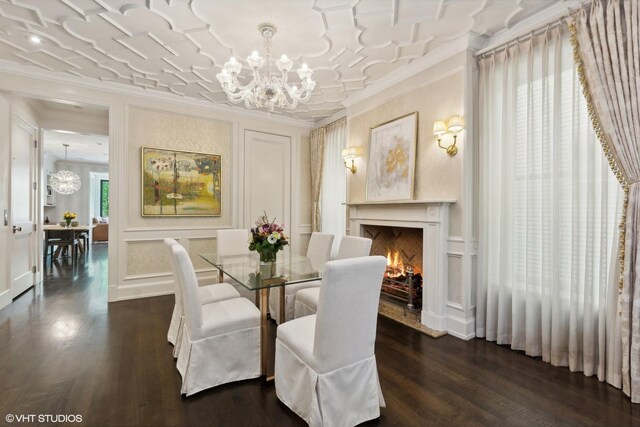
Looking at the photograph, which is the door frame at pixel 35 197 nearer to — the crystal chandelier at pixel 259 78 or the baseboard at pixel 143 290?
the baseboard at pixel 143 290

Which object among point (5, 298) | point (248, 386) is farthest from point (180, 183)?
point (248, 386)

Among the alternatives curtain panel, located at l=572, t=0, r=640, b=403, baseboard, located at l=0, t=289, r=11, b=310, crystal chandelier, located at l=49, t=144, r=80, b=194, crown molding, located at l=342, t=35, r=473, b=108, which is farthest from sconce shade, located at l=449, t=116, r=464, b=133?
crystal chandelier, located at l=49, t=144, r=80, b=194

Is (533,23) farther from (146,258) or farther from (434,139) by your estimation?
(146,258)

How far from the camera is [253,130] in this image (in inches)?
196

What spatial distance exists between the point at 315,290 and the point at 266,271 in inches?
21.5

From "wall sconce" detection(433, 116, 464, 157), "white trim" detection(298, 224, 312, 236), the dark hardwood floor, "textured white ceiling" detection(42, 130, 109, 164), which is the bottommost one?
the dark hardwood floor

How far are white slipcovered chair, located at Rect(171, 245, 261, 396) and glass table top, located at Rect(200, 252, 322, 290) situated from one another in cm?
25

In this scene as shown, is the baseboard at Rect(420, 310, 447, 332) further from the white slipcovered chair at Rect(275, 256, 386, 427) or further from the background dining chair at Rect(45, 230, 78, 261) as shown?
the background dining chair at Rect(45, 230, 78, 261)

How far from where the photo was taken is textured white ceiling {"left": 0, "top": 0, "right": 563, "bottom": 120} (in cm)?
238

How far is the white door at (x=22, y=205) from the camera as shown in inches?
152

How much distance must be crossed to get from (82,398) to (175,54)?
3.10m

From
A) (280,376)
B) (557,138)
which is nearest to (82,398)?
(280,376)

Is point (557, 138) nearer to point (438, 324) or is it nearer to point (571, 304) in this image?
point (571, 304)

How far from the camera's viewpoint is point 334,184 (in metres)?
5.00
